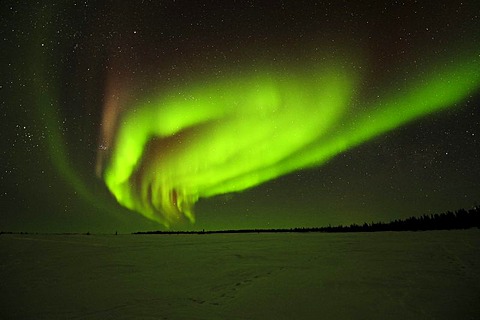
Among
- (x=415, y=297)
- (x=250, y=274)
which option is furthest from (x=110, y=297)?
(x=415, y=297)

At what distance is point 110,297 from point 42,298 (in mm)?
1244

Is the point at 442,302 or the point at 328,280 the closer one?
the point at 442,302

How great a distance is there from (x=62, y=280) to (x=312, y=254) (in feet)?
22.7

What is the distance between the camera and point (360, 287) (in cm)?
601

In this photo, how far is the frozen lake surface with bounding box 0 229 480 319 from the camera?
15.9 ft

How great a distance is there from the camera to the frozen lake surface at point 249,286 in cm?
486

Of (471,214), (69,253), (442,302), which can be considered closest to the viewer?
(442,302)

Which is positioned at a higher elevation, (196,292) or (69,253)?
(69,253)

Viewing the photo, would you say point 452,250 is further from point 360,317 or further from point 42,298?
point 42,298

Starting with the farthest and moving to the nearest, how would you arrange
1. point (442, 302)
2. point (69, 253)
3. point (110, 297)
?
point (69, 253)
point (110, 297)
point (442, 302)

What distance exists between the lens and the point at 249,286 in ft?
21.0

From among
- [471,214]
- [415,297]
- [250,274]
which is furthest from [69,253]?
[471,214]

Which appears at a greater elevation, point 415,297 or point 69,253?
point 69,253

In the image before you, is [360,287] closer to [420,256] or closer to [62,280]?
[420,256]
